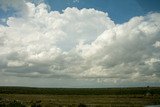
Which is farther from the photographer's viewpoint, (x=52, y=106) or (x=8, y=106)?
(x=52, y=106)

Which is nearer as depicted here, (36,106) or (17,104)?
(17,104)

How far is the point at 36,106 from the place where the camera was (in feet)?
218

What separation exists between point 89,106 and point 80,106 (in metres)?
3.05

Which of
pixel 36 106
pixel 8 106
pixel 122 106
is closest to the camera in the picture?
pixel 8 106

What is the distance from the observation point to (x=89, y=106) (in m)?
70.4

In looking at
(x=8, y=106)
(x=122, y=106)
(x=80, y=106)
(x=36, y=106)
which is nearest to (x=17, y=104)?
(x=8, y=106)

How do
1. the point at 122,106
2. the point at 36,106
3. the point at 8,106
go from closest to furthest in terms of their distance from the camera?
the point at 8,106 < the point at 36,106 < the point at 122,106

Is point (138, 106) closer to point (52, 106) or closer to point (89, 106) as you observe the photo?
point (89, 106)

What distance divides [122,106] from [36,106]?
20.6 meters

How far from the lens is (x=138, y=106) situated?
236 feet

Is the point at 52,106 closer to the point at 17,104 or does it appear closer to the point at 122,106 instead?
the point at 17,104

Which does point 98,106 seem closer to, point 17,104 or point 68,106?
point 68,106

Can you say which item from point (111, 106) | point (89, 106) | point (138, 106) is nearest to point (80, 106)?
point (89, 106)

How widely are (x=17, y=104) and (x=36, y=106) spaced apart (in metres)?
6.14
